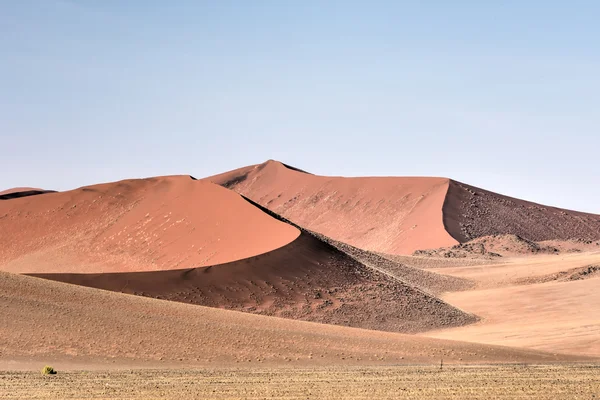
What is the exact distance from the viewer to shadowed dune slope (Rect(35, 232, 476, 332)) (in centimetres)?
4709

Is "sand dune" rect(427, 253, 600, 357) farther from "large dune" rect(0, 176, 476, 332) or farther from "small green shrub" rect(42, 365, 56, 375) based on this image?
"small green shrub" rect(42, 365, 56, 375)

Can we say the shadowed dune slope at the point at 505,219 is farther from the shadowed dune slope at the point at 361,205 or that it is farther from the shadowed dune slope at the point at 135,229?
the shadowed dune slope at the point at 135,229

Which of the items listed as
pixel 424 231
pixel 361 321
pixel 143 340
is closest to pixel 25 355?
pixel 143 340

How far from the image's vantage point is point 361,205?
4899 inches

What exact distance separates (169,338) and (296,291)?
583 inches

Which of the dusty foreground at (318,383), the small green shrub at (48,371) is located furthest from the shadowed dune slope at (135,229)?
the small green shrub at (48,371)

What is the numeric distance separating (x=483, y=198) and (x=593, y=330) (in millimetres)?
76666

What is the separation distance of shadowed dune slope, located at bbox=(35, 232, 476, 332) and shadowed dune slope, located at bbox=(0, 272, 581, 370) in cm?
710

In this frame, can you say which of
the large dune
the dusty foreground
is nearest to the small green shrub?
the dusty foreground

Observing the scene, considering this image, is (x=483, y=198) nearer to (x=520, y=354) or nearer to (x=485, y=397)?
(x=520, y=354)

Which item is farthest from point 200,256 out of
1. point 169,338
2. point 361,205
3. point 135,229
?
point 361,205

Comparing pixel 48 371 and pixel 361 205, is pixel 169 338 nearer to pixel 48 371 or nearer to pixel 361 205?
pixel 48 371

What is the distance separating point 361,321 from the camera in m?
47.5

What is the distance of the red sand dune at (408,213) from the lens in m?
108
